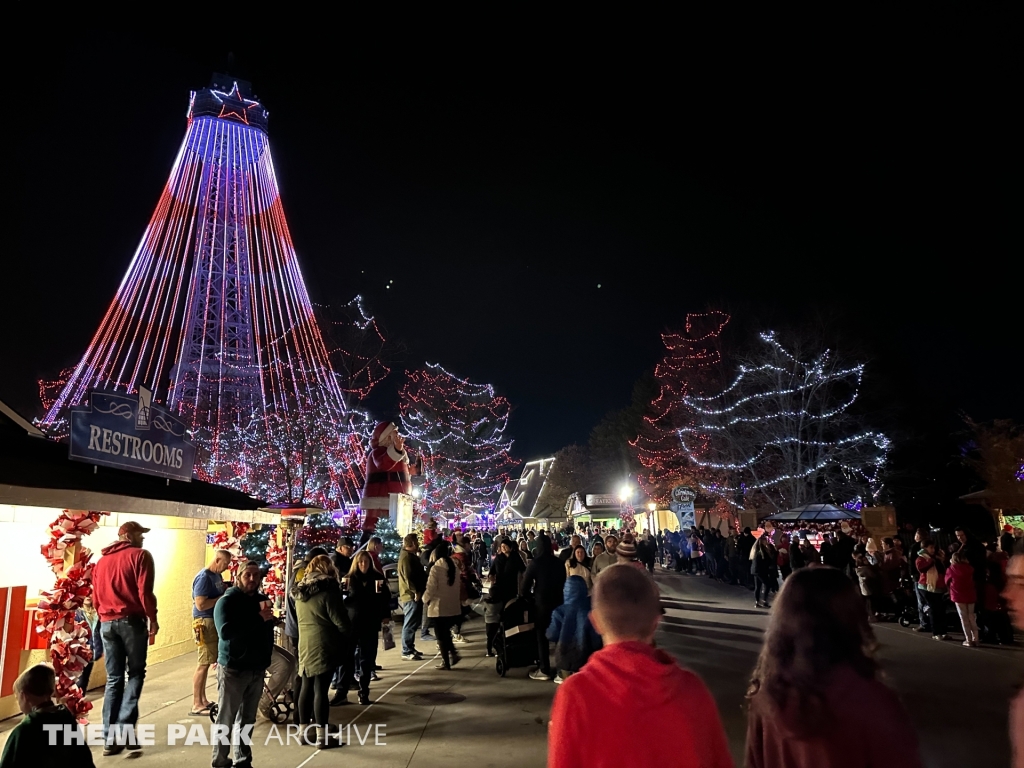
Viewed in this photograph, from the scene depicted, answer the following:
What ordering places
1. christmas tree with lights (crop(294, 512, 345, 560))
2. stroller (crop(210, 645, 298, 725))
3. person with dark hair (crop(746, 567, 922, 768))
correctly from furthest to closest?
christmas tree with lights (crop(294, 512, 345, 560)), stroller (crop(210, 645, 298, 725)), person with dark hair (crop(746, 567, 922, 768))

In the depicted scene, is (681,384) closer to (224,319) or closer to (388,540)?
(388,540)

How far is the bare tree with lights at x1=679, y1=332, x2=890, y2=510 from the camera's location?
28.7m

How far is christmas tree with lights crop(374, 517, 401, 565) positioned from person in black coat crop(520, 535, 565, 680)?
8607mm

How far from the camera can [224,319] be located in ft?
139

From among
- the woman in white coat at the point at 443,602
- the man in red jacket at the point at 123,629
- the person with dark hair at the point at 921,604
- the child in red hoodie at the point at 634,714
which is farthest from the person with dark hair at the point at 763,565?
the child in red hoodie at the point at 634,714

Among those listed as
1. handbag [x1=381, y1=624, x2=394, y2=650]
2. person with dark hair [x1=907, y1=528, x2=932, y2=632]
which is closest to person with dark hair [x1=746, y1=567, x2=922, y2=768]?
handbag [x1=381, y1=624, x2=394, y2=650]

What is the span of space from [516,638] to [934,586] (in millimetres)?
7682

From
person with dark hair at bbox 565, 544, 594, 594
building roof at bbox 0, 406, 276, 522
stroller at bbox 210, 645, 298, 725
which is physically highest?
building roof at bbox 0, 406, 276, 522

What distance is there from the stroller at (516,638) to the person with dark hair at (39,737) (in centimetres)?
645

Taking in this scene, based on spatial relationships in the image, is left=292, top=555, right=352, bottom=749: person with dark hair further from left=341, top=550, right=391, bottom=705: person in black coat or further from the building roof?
the building roof

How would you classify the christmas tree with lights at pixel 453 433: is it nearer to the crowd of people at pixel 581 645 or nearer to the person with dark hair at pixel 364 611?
the crowd of people at pixel 581 645

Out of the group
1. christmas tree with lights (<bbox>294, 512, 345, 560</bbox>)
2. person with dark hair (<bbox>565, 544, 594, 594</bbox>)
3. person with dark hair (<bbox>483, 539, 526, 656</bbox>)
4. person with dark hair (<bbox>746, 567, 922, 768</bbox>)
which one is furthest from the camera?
christmas tree with lights (<bbox>294, 512, 345, 560</bbox>)

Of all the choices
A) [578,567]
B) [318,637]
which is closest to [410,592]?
[578,567]

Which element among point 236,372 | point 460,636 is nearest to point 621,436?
point 236,372
